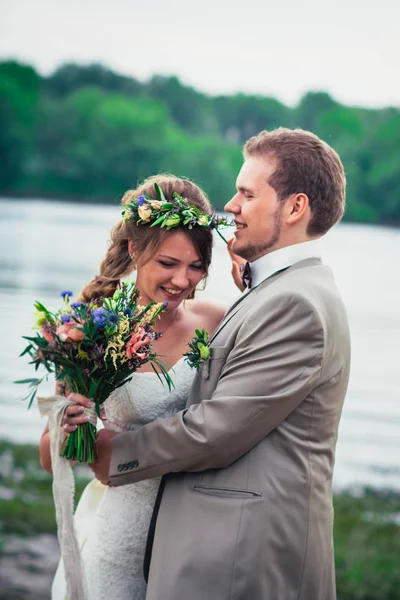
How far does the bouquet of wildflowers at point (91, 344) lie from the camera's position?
2.69 metres

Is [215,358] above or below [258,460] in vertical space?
above

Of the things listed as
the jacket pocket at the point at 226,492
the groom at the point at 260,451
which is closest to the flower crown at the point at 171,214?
the groom at the point at 260,451

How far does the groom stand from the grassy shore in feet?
8.52

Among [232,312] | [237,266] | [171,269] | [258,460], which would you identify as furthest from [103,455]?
[237,266]

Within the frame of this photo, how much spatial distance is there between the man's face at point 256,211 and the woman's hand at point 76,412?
805 millimetres

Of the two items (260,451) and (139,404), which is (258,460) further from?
(139,404)

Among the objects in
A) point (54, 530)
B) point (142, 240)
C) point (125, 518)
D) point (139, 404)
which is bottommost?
point (54, 530)

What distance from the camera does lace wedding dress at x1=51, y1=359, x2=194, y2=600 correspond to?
3268 mm

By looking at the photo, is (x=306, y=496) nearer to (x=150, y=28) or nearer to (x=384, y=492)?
(x=384, y=492)

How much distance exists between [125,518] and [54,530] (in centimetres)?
292

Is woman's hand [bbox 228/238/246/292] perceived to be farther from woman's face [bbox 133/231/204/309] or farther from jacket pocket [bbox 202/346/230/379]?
jacket pocket [bbox 202/346/230/379]

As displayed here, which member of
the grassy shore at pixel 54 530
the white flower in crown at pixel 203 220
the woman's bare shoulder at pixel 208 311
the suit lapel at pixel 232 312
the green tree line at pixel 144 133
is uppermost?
the green tree line at pixel 144 133

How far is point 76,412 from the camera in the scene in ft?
9.34

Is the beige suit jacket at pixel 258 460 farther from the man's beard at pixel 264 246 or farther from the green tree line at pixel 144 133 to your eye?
the green tree line at pixel 144 133
